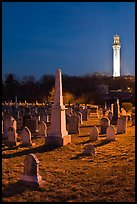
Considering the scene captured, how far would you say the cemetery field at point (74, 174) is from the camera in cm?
632

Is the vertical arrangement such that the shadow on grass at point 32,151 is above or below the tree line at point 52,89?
below

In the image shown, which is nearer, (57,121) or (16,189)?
(16,189)

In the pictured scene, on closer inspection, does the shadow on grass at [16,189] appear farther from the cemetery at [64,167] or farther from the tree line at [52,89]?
the tree line at [52,89]

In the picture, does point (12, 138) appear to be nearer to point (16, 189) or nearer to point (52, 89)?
→ point (16, 189)

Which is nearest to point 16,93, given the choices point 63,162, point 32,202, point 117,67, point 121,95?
point 121,95

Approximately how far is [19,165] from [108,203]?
140 inches

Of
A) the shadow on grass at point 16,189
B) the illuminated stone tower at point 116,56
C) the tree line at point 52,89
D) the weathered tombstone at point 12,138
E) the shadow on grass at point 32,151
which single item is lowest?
the shadow on grass at point 16,189

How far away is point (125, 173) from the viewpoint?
805cm

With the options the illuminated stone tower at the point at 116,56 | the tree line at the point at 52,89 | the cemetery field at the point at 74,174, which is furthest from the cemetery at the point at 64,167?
the illuminated stone tower at the point at 116,56

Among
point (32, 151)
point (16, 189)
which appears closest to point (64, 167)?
point (16, 189)

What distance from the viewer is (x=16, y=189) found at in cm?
663

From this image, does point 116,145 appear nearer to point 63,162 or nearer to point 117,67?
point 63,162

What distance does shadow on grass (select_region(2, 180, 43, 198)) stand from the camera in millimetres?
6367

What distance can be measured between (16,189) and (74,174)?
1.92 metres
